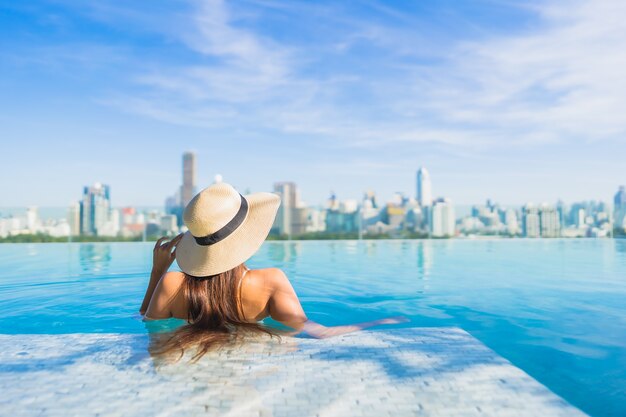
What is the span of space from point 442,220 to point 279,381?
39.3 ft

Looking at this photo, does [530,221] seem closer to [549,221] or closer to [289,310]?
[549,221]

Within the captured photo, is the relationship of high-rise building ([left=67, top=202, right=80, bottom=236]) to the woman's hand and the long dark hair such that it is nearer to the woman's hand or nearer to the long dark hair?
the woman's hand

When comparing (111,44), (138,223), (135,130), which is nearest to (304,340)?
(138,223)

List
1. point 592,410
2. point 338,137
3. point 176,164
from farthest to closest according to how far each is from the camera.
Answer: point 176,164 < point 338,137 < point 592,410

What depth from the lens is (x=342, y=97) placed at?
17062 mm

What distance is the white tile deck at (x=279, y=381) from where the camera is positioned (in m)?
1.05

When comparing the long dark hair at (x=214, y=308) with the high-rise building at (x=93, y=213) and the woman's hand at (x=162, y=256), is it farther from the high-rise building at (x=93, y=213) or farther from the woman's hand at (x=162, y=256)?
the high-rise building at (x=93, y=213)

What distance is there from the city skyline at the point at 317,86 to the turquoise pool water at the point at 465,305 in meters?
5.93

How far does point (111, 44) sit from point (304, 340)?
1302 cm

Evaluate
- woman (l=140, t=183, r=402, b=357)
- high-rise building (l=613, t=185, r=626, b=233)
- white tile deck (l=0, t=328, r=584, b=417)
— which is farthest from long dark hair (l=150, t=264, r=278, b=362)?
high-rise building (l=613, t=185, r=626, b=233)

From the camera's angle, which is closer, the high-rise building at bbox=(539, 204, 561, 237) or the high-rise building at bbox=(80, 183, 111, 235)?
the high-rise building at bbox=(80, 183, 111, 235)

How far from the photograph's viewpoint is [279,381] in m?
1.23

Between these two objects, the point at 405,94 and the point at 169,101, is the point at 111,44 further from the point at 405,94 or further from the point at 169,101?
the point at 405,94

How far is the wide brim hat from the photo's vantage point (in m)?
1.58
